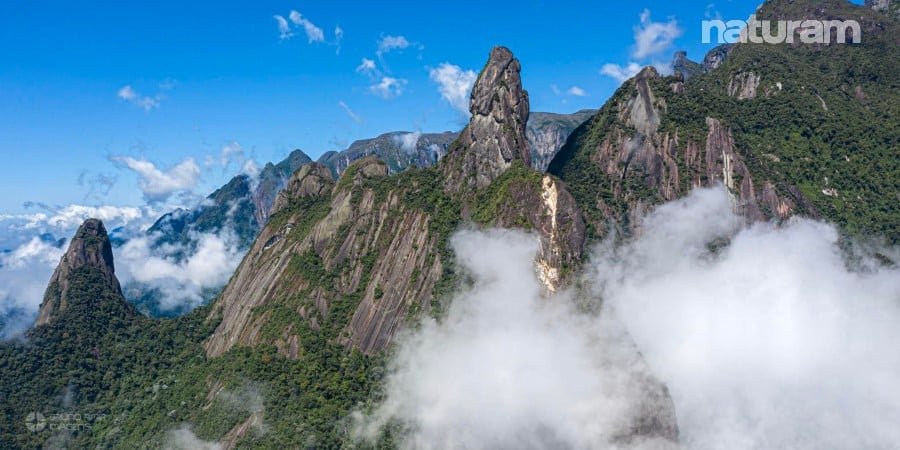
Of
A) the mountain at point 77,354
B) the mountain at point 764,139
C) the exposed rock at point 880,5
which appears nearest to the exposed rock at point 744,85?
the mountain at point 764,139

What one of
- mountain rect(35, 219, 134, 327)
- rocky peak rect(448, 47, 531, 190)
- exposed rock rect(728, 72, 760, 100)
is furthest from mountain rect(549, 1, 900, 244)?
mountain rect(35, 219, 134, 327)

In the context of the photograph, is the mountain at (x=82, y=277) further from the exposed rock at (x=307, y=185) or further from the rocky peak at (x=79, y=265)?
the exposed rock at (x=307, y=185)

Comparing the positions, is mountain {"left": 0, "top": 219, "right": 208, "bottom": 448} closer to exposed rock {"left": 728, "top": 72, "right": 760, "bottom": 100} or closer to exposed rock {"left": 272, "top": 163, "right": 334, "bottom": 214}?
exposed rock {"left": 272, "top": 163, "right": 334, "bottom": 214}

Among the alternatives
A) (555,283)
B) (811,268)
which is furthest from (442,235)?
(811,268)

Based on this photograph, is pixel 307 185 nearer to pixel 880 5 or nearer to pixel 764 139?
pixel 764 139

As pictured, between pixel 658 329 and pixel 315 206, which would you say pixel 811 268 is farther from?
pixel 315 206

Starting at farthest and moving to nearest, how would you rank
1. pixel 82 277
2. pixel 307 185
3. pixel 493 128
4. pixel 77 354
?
pixel 307 185, pixel 82 277, pixel 77 354, pixel 493 128

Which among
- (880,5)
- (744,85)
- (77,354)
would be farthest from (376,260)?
(880,5)

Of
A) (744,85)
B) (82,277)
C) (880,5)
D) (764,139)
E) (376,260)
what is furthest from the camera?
(880,5)
